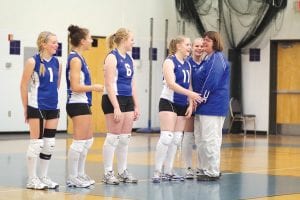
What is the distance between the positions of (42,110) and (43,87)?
0.86 ft

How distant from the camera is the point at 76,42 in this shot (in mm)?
8344

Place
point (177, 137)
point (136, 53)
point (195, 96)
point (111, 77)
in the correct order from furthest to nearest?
point (136, 53) → point (177, 137) → point (195, 96) → point (111, 77)

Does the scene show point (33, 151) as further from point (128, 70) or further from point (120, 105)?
point (128, 70)

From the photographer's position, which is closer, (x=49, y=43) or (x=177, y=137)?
(x=49, y=43)

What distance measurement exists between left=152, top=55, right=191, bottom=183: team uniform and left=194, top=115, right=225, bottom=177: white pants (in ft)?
0.95

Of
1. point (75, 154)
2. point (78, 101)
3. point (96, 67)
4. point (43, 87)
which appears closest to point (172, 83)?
point (78, 101)

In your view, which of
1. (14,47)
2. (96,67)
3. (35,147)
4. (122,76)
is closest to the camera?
(35,147)

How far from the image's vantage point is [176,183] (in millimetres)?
8781

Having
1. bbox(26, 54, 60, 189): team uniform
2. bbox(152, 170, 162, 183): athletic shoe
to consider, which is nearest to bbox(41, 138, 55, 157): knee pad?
bbox(26, 54, 60, 189): team uniform

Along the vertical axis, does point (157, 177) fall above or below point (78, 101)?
below

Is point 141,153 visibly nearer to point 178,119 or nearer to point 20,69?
point 178,119

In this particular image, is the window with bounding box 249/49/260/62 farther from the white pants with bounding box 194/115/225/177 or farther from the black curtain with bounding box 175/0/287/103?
the white pants with bounding box 194/115/225/177

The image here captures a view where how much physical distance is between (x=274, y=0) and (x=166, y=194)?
1290cm

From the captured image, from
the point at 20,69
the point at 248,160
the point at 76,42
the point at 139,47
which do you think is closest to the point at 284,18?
the point at 139,47
